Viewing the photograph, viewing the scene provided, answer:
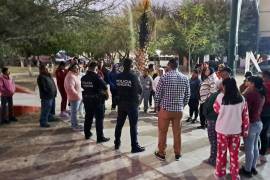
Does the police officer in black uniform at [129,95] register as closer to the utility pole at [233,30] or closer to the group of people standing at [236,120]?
the group of people standing at [236,120]

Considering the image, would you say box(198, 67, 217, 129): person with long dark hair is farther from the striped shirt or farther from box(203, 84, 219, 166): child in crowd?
box(203, 84, 219, 166): child in crowd

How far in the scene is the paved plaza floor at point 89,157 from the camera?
6938mm

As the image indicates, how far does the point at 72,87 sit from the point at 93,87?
65.1 inches

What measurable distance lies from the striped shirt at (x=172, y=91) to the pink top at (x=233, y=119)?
1423 millimetres

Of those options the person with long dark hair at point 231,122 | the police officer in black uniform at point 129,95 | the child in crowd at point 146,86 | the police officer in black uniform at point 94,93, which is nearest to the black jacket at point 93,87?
the police officer in black uniform at point 94,93

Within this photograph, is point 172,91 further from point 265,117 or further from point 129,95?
point 265,117

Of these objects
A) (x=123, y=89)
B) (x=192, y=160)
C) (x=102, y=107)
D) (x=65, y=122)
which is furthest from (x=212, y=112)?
(x=65, y=122)

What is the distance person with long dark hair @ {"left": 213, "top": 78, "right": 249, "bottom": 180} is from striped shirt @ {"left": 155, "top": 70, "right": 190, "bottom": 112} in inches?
50.2

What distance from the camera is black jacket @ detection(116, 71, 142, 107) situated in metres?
7.95

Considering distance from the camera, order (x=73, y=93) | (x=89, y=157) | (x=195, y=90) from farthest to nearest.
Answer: (x=195, y=90) → (x=73, y=93) → (x=89, y=157)

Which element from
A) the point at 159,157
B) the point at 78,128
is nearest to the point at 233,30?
the point at 159,157

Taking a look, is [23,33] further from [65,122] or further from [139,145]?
[65,122]

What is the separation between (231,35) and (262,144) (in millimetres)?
3011

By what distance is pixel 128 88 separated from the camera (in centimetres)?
799
